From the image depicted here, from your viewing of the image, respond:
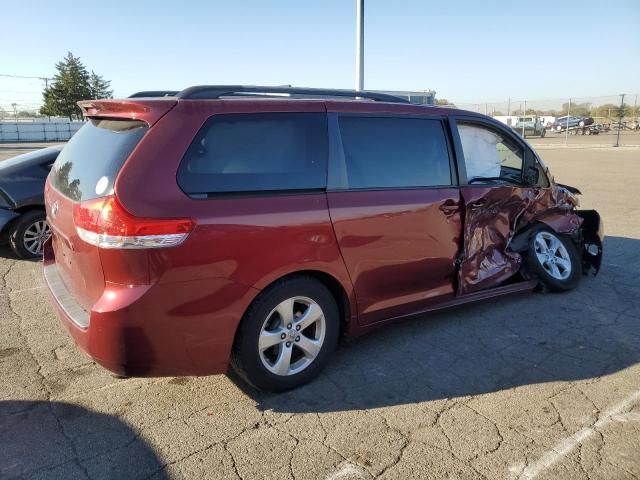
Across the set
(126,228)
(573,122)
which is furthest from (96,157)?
(573,122)

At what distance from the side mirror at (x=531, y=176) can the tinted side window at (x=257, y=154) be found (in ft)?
8.09

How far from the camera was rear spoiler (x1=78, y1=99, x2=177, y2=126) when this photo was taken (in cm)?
288

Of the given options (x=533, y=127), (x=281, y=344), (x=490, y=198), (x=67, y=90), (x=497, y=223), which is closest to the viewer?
(x=281, y=344)

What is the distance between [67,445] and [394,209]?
246 centimetres

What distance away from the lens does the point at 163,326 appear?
2.77 meters

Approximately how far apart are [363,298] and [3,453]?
7.40ft

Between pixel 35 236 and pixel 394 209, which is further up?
pixel 394 209

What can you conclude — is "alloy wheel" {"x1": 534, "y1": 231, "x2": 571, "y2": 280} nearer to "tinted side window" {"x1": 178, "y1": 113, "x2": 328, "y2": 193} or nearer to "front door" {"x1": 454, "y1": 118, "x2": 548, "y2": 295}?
"front door" {"x1": 454, "y1": 118, "x2": 548, "y2": 295}

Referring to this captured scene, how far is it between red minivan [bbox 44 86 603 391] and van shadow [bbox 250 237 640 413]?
24 centimetres

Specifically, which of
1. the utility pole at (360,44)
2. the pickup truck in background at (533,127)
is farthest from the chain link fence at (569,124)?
the utility pole at (360,44)

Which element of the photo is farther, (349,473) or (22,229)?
(22,229)

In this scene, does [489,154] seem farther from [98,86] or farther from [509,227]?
[98,86]

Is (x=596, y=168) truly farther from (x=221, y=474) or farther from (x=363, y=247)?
(x=221, y=474)

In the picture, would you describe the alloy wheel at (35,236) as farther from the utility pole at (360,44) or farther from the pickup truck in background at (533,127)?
the pickup truck in background at (533,127)
